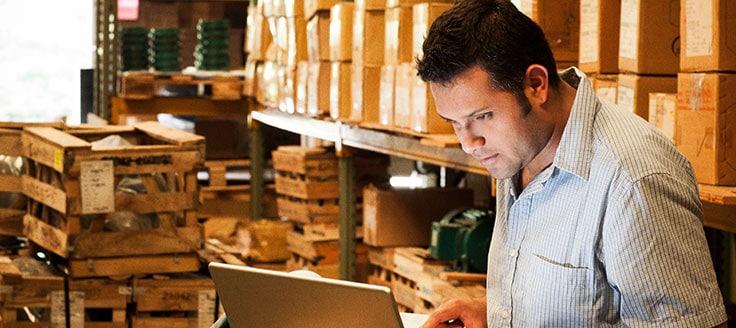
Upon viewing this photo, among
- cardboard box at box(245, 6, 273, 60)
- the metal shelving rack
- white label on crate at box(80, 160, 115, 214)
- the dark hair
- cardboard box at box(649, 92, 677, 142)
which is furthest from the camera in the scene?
cardboard box at box(245, 6, 273, 60)

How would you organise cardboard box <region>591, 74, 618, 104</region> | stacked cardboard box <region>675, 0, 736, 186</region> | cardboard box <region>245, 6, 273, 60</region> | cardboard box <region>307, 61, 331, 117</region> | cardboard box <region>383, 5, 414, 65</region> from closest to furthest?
stacked cardboard box <region>675, 0, 736, 186</region> → cardboard box <region>591, 74, 618, 104</region> → cardboard box <region>383, 5, 414, 65</region> → cardboard box <region>307, 61, 331, 117</region> → cardboard box <region>245, 6, 273, 60</region>

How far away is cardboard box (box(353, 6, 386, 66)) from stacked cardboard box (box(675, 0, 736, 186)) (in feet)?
10.0

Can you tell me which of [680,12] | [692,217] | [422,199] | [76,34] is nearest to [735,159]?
[680,12]

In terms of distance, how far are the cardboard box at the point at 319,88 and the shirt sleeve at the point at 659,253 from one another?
552 cm

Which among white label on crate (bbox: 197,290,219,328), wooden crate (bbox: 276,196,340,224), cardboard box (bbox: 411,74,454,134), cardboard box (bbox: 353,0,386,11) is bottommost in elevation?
white label on crate (bbox: 197,290,219,328)

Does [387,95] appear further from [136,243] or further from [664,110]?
[664,110]

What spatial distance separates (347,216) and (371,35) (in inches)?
62.9

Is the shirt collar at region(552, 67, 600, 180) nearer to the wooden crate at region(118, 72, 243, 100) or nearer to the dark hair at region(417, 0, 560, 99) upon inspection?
the dark hair at region(417, 0, 560, 99)

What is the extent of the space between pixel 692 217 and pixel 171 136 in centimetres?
414

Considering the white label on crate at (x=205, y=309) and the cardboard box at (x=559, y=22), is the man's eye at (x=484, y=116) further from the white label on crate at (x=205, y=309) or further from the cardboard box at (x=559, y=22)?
the white label on crate at (x=205, y=309)

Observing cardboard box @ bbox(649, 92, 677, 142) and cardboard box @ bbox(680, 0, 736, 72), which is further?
cardboard box @ bbox(649, 92, 677, 142)

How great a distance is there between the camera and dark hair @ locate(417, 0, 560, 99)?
2182mm

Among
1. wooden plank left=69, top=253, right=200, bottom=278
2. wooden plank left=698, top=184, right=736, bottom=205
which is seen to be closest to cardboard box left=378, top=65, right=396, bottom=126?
wooden plank left=69, top=253, right=200, bottom=278

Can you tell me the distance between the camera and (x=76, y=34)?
14.9m
